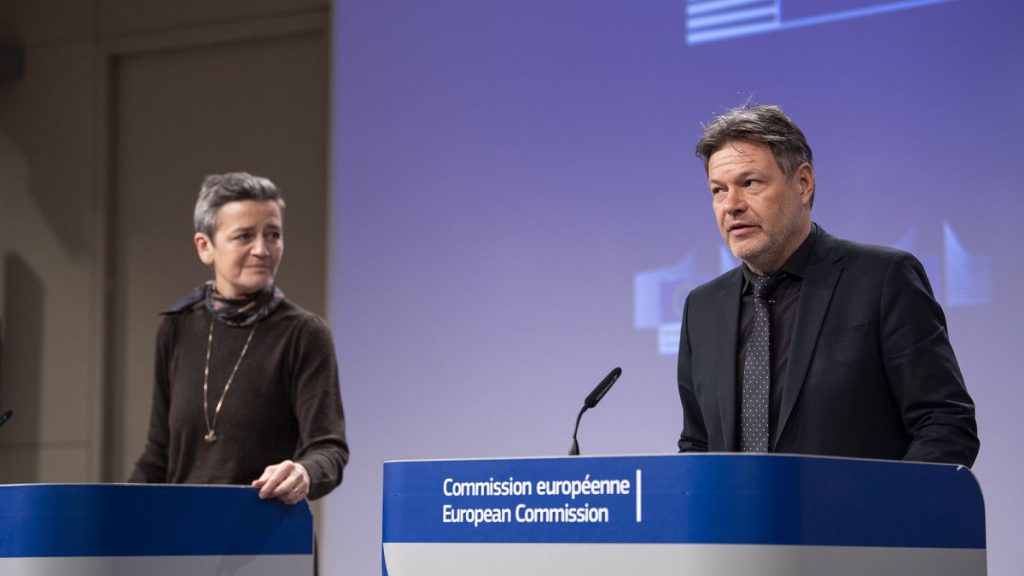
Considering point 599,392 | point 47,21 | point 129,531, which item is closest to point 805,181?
point 599,392

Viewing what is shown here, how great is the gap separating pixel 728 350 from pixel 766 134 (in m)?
0.40

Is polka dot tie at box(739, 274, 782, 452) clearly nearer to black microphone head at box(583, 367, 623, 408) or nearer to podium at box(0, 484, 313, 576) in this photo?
black microphone head at box(583, 367, 623, 408)

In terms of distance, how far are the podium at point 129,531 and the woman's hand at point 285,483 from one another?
0.10 feet

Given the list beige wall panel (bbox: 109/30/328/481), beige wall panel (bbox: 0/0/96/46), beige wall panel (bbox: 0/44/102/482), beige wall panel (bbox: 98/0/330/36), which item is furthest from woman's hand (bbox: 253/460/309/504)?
beige wall panel (bbox: 0/0/96/46)

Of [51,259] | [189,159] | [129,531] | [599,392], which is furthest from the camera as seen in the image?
[51,259]

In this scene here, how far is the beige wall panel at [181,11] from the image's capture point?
18.9 ft

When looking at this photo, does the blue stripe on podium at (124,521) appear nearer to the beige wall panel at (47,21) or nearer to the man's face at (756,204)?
the man's face at (756,204)

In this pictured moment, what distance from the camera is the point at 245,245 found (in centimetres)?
291

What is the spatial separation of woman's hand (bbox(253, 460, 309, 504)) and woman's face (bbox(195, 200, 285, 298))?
0.64 metres

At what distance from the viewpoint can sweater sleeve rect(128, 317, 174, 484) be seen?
9.60 ft

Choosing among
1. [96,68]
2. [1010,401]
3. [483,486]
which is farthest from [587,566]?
[96,68]

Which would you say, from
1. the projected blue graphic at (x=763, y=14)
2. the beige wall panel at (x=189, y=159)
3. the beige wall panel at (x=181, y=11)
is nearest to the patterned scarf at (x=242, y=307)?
the projected blue graphic at (x=763, y=14)

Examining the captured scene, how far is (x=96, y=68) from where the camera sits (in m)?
6.21

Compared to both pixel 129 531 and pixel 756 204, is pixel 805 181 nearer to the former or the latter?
pixel 756 204
